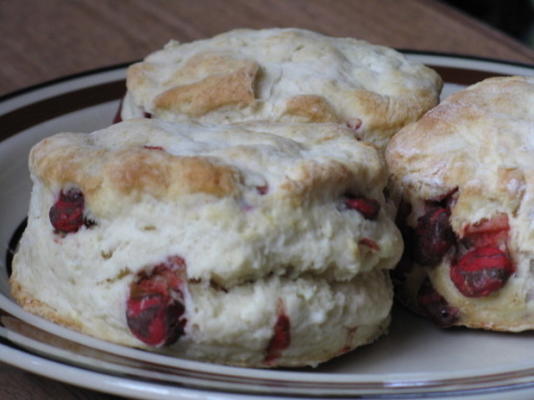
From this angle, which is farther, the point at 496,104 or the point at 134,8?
the point at 134,8

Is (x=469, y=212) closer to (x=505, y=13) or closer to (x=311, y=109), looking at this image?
(x=311, y=109)

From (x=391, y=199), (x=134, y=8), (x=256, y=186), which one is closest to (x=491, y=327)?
(x=391, y=199)

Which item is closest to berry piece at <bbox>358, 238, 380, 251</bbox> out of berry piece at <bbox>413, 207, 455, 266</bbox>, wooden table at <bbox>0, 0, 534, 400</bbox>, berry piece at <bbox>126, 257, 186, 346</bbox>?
berry piece at <bbox>413, 207, 455, 266</bbox>

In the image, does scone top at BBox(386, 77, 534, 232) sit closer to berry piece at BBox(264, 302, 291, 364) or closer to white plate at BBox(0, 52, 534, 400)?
white plate at BBox(0, 52, 534, 400)

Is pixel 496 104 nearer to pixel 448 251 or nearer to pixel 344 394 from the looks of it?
pixel 448 251

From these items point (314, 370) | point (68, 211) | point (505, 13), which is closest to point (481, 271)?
point (314, 370)

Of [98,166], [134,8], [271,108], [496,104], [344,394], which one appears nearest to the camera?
[344,394]

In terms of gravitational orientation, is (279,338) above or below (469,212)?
below
